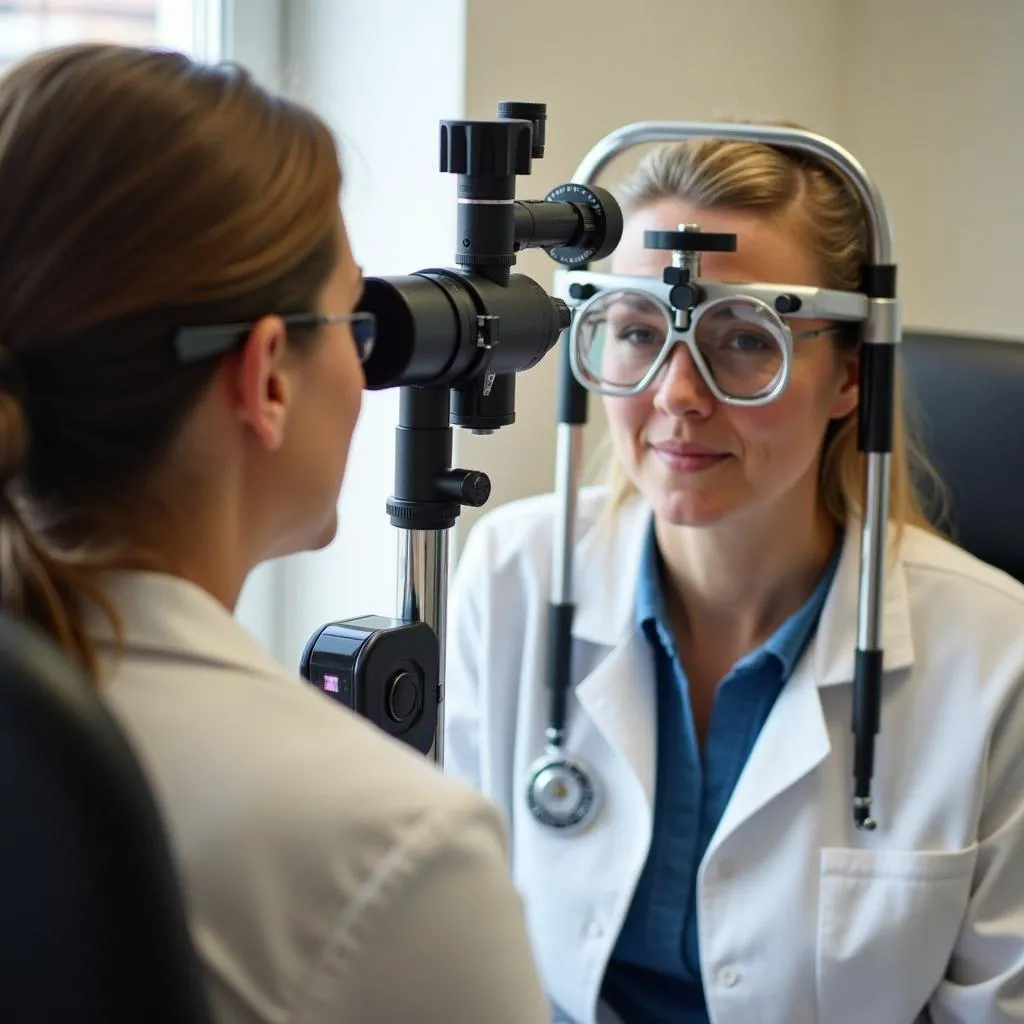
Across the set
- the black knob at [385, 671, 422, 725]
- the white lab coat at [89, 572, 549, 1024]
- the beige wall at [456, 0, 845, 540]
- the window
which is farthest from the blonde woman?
the white lab coat at [89, 572, 549, 1024]

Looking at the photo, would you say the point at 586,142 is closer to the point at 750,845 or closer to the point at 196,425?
the point at 750,845

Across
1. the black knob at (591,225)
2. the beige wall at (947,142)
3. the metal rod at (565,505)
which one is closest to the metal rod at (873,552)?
the metal rod at (565,505)

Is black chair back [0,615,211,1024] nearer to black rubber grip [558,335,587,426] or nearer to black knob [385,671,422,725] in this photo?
black knob [385,671,422,725]

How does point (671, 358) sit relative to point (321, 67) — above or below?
below

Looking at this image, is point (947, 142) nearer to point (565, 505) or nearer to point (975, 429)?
point (975, 429)

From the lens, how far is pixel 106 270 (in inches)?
27.2

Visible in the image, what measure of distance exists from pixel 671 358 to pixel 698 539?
0.23 metres

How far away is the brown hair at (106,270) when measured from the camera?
2.27 ft

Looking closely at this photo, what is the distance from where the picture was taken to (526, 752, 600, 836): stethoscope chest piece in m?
1.53

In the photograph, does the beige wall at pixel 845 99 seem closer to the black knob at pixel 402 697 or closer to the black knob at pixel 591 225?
the black knob at pixel 591 225

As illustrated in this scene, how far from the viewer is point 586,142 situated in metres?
1.86

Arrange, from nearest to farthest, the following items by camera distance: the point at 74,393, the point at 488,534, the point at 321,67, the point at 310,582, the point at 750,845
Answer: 1. the point at 74,393
2. the point at 750,845
3. the point at 488,534
4. the point at 321,67
5. the point at 310,582

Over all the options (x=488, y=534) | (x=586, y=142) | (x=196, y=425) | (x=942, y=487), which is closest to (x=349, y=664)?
(x=196, y=425)

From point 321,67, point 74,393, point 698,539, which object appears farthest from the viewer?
point 321,67
